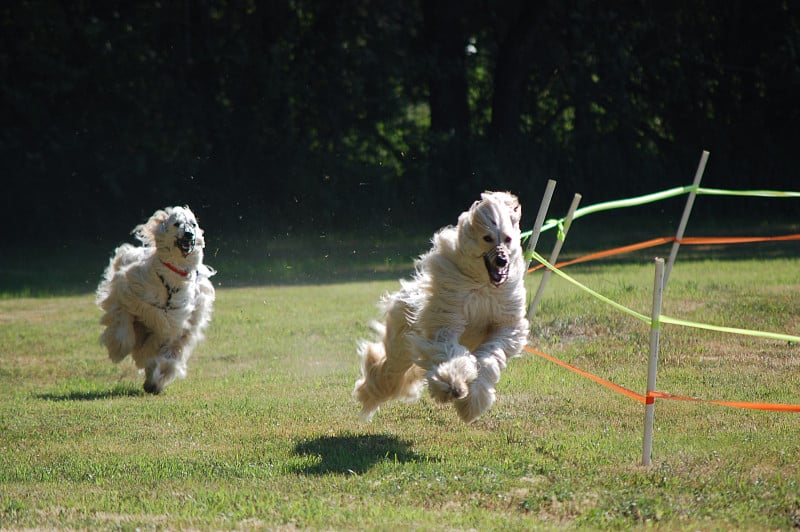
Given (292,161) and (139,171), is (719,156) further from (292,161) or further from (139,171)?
(139,171)

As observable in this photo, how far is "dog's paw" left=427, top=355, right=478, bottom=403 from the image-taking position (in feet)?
16.9

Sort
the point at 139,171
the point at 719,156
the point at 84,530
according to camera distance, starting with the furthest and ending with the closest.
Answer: the point at 719,156, the point at 139,171, the point at 84,530

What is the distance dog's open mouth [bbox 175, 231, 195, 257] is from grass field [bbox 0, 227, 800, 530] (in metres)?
1.07

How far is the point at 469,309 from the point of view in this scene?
18.5 ft

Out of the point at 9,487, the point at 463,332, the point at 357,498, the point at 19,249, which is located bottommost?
the point at 19,249

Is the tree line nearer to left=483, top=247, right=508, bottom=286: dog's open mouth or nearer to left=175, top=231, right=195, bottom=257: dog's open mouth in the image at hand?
left=175, top=231, right=195, bottom=257: dog's open mouth

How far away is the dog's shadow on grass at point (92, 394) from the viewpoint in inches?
295

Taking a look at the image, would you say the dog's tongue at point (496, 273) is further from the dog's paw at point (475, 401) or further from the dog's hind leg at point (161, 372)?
the dog's hind leg at point (161, 372)

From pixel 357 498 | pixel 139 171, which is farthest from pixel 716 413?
pixel 139 171

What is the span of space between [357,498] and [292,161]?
14503 mm

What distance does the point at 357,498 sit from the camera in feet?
15.2

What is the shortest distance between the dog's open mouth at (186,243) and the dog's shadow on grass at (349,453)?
238cm

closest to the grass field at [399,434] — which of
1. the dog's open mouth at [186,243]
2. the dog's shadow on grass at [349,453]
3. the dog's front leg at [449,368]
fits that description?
the dog's shadow on grass at [349,453]

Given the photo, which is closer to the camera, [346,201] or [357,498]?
[357,498]
